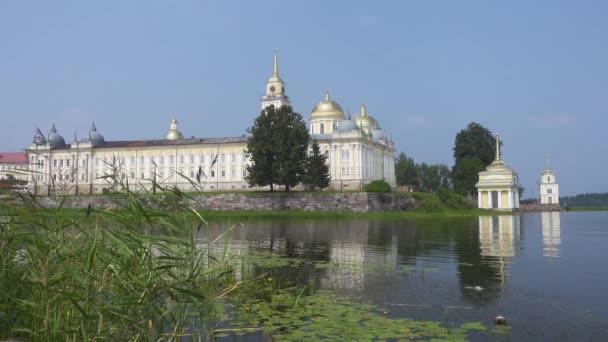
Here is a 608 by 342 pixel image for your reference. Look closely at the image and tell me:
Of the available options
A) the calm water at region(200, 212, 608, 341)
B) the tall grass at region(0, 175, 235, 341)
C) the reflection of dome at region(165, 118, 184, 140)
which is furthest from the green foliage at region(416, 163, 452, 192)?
the tall grass at region(0, 175, 235, 341)

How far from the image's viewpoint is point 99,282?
229 inches

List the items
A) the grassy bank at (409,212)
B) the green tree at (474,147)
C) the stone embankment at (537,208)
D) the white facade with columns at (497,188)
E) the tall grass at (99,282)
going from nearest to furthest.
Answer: the tall grass at (99,282), the grassy bank at (409,212), the white facade with columns at (497,188), the green tree at (474,147), the stone embankment at (537,208)

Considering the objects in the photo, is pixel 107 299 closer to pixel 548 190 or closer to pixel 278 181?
pixel 278 181

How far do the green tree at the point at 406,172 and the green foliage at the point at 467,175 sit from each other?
79.7 feet

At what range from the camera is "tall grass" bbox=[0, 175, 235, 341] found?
18.8 feet

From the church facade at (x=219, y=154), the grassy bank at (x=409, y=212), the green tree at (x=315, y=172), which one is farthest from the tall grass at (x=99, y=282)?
→ the church facade at (x=219, y=154)

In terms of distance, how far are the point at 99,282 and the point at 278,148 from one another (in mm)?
52926

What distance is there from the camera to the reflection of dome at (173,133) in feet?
335

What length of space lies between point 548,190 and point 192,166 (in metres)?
81.7

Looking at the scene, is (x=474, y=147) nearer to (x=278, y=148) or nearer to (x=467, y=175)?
(x=467, y=175)

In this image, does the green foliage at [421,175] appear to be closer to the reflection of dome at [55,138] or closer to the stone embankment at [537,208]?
the stone embankment at [537,208]

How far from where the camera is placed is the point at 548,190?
11788cm

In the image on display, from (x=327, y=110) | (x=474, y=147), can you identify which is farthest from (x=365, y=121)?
(x=474, y=147)

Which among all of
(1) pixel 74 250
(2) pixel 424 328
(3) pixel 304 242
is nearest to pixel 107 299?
(1) pixel 74 250
